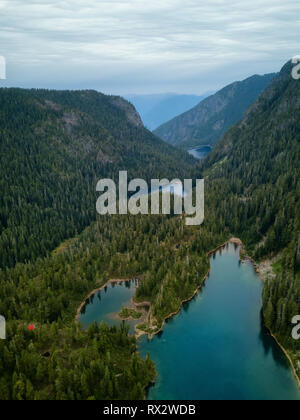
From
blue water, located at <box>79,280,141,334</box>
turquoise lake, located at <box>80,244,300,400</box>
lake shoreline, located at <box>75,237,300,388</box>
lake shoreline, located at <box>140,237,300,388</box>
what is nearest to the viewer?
turquoise lake, located at <box>80,244,300,400</box>

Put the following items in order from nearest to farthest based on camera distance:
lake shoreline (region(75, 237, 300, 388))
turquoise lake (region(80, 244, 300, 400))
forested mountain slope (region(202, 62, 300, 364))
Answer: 1. turquoise lake (region(80, 244, 300, 400))
2. lake shoreline (region(75, 237, 300, 388))
3. forested mountain slope (region(202, 62, 300, 364))

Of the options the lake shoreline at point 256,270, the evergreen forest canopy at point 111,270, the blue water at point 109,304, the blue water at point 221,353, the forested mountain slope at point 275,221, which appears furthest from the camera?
the blue water at point 109,304

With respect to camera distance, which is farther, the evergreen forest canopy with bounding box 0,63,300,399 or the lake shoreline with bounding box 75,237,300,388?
the lake shoreline with bounding box 75,237,300,388

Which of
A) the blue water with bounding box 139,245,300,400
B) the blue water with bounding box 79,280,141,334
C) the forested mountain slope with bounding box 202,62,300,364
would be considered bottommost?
the blue water with bounding box 139,245,300,400

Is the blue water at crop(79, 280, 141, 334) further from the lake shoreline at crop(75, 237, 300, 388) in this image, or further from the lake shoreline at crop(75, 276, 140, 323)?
the lake shoreline at crop(75, 237, 300, 388)

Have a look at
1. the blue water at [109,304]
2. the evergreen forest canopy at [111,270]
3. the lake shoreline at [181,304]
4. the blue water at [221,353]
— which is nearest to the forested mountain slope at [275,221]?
the evergreen forest canopy at [111,270]

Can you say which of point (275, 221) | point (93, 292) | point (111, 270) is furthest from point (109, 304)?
point (275, 221)

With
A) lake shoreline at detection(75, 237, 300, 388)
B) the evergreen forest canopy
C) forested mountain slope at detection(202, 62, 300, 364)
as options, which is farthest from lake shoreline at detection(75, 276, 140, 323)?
forested mountain slope at detection(202, 62, 300, 364)

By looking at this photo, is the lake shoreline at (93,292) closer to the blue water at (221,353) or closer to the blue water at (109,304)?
the blue water at (109,304)

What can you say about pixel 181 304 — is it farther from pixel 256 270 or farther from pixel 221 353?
pixel 256 270
